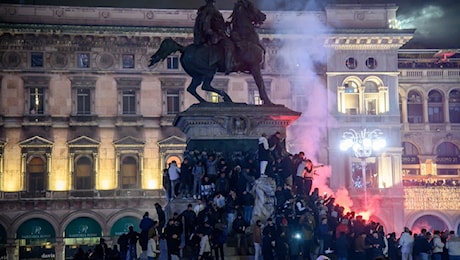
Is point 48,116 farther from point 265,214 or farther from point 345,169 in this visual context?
point 265,214

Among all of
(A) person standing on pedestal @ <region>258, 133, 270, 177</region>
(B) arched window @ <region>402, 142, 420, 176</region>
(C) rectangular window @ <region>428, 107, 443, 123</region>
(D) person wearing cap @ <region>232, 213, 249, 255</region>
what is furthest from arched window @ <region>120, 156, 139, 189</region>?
(D) person wearing cap @ <region>232, 213, 249, 255</region>

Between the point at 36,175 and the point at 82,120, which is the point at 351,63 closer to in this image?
the point at 82,120

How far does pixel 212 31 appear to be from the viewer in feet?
89.2

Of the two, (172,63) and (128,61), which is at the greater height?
(128,61)

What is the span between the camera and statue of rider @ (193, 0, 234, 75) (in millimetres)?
27109

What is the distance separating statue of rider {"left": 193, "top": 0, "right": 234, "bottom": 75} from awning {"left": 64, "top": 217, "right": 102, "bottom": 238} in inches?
1186

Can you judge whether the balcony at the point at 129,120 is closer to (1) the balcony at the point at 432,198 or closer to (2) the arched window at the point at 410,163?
(1) the balcony at the point at 432,198

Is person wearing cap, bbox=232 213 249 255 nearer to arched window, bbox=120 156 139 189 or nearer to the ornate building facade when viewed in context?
the ornate building facade

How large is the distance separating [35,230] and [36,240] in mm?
655

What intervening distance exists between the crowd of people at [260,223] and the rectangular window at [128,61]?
3088cm

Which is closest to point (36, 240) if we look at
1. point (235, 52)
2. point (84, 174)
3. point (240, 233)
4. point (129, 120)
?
point (84, 174)

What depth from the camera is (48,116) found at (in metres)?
55.6

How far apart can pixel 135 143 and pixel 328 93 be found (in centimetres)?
1362

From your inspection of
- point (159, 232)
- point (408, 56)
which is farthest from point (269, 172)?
point (408, 56)
